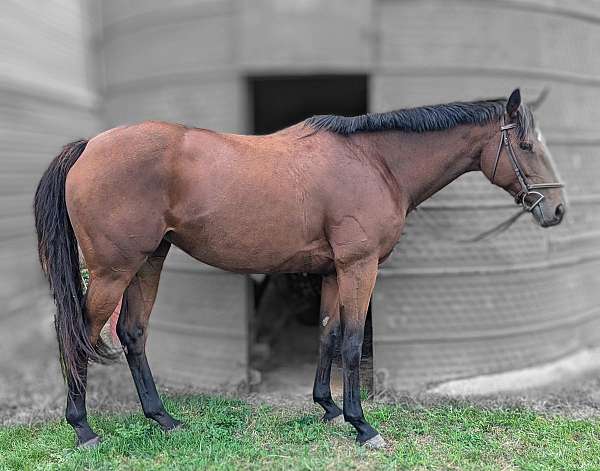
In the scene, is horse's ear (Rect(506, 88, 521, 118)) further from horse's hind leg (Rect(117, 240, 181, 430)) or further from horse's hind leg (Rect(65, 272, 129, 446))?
horse's hind leg (Rect(65, 272, 129, 446))

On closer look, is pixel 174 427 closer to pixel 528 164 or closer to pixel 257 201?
pixel 257 201

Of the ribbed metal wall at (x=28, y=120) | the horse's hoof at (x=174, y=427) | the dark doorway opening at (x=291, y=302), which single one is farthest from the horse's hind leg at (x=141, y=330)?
the ribbed metal wall at (x=28, y=120)

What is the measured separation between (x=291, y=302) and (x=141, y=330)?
240 centimetres

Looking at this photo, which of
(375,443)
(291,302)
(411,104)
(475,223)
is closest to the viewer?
(375,443)

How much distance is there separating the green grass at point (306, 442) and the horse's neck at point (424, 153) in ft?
5.19

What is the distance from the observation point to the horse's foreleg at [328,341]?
3758 mm

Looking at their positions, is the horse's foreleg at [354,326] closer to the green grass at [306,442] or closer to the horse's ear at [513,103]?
the green grass at [306,442]

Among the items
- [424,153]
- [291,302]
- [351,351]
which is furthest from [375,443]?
[291,302]

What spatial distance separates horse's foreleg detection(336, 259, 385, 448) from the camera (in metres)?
3.42

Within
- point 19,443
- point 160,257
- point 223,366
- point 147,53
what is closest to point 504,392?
point 223,366

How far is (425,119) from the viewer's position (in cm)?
354

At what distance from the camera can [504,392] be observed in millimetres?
4496

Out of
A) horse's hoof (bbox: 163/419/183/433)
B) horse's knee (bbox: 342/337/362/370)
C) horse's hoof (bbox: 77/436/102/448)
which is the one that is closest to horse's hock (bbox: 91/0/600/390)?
horse's hoof (bbox: 163/419/183/433)

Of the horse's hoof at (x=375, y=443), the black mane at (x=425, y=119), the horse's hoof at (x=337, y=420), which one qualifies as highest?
the black mane at (x=425, y=119)
